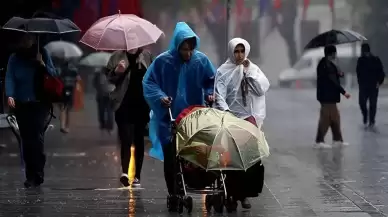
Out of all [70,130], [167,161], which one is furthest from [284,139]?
[167,161]

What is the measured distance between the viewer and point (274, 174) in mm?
12719

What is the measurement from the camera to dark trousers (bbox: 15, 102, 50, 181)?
1145 cm

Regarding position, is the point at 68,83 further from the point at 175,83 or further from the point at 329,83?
the point at 175,83

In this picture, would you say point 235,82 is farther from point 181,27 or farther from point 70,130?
point 70,130

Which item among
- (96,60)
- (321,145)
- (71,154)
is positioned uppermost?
(96,60)

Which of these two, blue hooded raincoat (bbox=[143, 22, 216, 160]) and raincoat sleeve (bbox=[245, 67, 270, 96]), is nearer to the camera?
blue hooded raincoat (bbox=[143, 22, 216, 160])

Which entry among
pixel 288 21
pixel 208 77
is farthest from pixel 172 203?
pixel 288 21

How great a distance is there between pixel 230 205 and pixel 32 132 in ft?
9.76

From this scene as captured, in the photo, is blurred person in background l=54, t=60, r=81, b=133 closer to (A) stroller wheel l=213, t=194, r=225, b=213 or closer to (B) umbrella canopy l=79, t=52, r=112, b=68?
(B) umbrella canopy l=79, t=52, r=112, b=68

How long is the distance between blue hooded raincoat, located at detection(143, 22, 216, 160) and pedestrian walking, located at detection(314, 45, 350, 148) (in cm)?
666

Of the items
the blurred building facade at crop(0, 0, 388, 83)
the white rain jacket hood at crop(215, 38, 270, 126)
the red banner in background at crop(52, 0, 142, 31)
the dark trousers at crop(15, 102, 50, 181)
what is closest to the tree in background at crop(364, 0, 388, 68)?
the blurred building facade at crop(0, 0, 388, 83)

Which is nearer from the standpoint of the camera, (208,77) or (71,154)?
(208,77)

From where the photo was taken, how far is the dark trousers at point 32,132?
37.6ft

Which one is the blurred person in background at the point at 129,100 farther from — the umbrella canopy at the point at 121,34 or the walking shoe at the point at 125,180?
the umbrella canopy at the point at 121,34
